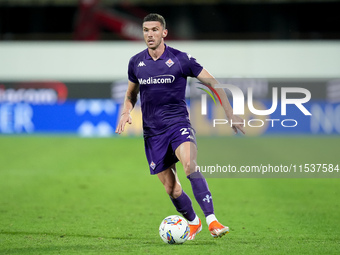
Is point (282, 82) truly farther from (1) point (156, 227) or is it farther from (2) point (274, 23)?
(1) point (156, 227)

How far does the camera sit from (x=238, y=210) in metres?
8.39

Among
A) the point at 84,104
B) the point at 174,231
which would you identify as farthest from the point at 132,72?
the point at 84,104

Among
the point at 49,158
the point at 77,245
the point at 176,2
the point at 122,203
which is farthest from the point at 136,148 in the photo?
the point at 77,245

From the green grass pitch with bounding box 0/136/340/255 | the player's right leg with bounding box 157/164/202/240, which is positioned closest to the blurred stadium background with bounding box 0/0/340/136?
the green grass pitch with bounding box 0/136/340/255

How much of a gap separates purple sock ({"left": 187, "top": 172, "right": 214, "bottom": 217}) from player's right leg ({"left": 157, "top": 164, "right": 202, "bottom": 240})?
0.40 m

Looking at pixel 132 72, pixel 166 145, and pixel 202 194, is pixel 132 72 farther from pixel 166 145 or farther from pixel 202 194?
pixel 202 194

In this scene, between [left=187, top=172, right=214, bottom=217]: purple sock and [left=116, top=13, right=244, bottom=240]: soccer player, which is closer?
[left=187, top=172, right=214, bottom=217]: purple sock

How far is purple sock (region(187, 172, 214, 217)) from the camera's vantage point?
5.80 m

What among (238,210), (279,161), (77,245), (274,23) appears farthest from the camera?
(274,23)

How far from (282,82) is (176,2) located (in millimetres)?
6308

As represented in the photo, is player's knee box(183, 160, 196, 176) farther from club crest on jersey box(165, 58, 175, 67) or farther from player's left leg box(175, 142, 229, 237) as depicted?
club crest on jersey box(165, 58, 175, 67)

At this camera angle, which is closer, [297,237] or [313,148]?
[297,237]

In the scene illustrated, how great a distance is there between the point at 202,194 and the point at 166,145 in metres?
0.62

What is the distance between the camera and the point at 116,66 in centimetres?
2198
